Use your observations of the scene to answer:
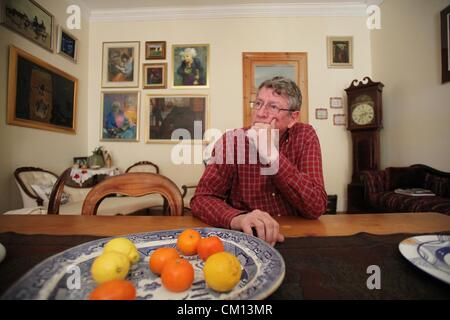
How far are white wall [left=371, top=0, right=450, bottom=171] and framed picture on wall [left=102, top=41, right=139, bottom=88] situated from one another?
3.91 metres

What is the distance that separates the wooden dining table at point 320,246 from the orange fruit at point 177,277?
133 millimetres

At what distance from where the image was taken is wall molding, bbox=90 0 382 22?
3.46m

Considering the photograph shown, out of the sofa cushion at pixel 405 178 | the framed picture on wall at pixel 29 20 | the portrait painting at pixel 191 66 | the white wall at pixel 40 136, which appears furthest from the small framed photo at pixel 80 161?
the sofa cushion at pixel 405 178

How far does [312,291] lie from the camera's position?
0.35 metres

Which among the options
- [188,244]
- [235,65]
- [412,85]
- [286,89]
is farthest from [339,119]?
[188,244]

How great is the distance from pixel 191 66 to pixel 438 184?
3579 millimetres

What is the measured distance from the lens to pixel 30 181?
2309 millimetres

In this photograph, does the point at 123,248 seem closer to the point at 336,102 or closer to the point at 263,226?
the point at 263,226

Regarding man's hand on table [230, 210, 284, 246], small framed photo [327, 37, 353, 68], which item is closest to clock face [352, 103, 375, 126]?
small framed photo [327, 37, 353, 68]

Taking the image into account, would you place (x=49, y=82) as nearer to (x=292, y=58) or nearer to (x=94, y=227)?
(x=94, y=227)

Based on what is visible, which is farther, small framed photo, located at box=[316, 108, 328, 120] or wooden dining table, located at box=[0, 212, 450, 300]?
small framed photo, located at box=[316, 108, 328, 120]

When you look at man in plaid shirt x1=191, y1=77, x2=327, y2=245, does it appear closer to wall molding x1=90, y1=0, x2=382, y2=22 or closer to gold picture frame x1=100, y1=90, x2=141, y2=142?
gold picture frame x1=100, y1=90, x2=141, y2=142

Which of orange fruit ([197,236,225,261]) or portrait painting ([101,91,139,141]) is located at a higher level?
portrait painting ([101,91,139,141])
